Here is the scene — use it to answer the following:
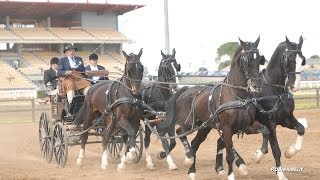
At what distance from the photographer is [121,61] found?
175ft

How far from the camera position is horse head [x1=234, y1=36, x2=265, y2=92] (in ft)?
25.2

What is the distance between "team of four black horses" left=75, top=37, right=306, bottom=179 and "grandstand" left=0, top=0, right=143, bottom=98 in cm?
3518

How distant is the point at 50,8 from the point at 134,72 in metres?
45.2

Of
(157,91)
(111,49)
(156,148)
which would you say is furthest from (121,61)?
(157,91)

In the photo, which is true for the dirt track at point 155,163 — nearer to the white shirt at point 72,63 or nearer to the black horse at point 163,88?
the black horse at point 163,88

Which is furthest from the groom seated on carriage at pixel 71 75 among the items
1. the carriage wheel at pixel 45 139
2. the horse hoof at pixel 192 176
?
the horse hoof at pixel 192 176

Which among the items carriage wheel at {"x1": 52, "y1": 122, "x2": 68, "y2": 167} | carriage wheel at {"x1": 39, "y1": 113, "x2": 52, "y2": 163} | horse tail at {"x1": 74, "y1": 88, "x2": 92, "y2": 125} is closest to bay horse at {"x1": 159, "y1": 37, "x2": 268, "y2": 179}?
horse tail at {"x1": 74, "y1": 88, "x2": 92, "y2": 125}

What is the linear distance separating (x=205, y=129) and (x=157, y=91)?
6.22 ft

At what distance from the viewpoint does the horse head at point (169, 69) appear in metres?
10.3

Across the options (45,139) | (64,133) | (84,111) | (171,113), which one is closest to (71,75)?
(84,111)

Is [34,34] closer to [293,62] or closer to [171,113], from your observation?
[171,113]

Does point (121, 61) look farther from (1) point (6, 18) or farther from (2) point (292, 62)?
(2) point (292, 62)

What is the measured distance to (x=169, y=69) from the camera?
1035 centimetres

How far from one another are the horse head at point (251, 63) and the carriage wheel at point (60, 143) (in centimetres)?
479
